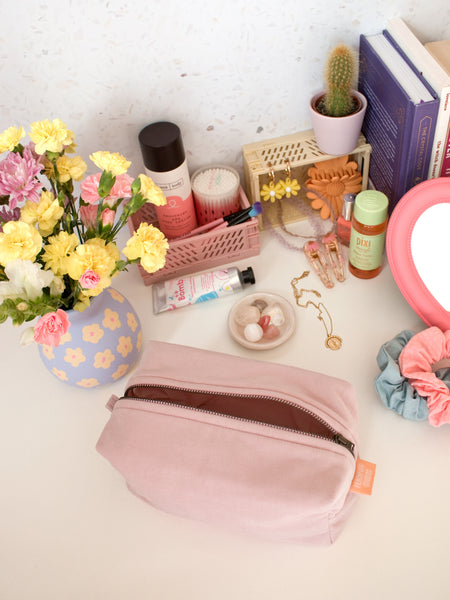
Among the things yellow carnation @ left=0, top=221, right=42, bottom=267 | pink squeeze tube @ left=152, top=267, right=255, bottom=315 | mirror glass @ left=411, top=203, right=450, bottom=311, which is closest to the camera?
yellow carnation @ left=0, top=221, right=42, bottom=267

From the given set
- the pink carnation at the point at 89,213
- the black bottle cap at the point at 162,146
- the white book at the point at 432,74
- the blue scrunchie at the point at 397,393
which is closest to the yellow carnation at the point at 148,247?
the pink carnation at the point at 89,213

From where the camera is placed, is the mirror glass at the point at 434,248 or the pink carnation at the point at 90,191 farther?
the mirror glass at the point at 434,248

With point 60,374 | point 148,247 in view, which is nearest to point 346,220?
point 148,247

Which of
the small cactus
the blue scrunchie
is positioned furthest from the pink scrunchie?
the small cactus

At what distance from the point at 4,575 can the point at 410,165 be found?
2.50 ft

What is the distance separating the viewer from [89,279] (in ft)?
1.77

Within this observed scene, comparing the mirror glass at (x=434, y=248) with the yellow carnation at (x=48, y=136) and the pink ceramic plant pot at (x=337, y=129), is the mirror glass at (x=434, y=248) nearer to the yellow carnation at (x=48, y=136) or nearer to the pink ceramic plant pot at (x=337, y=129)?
the pink ceramic plant pot at (x=337, y=129)

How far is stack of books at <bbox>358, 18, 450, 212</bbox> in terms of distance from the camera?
0.72 metres

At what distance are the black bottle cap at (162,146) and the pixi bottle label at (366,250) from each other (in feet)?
0.94

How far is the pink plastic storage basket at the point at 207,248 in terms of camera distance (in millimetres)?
838

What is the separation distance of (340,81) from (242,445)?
52 centimetres

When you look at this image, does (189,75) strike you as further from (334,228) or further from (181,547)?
(181,547)

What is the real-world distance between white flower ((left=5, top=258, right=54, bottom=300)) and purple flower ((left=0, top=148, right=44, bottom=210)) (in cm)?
7

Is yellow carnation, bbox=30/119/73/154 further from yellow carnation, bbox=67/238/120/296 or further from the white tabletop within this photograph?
the white tabletop
